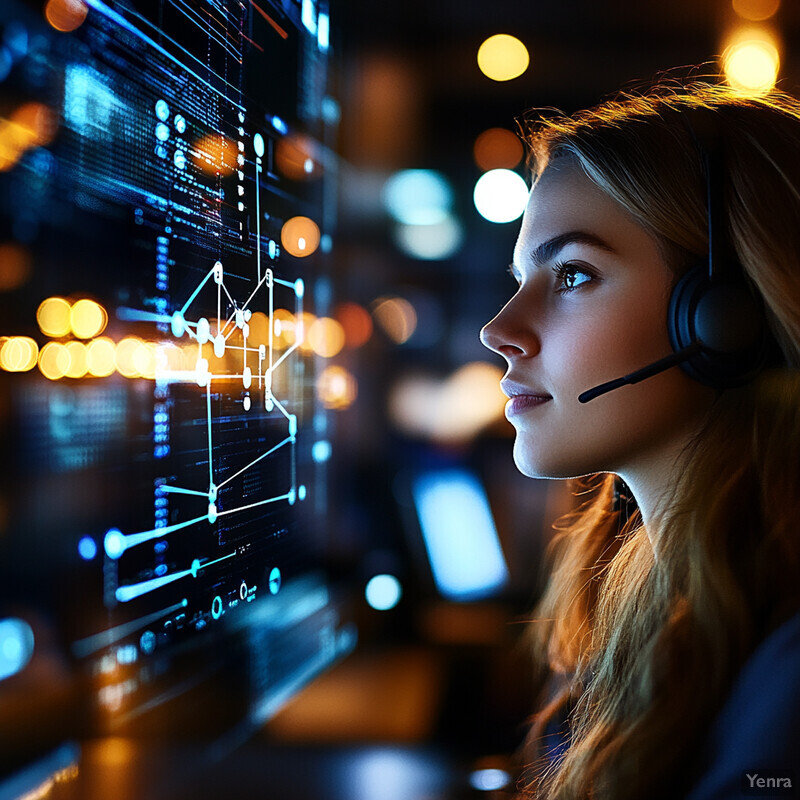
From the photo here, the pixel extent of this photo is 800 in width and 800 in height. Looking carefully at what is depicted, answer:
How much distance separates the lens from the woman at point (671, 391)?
61 centimetres

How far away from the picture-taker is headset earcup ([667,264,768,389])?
0.67 meters

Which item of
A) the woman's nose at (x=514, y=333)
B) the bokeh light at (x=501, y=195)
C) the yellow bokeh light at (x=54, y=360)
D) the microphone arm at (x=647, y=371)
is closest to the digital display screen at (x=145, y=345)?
the yellow bokeh light at (x=54, y=360)

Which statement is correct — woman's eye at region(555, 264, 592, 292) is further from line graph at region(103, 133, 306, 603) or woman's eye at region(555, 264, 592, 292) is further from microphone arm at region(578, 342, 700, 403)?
line graph at region(103, 133, 306, 603)

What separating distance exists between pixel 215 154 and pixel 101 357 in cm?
22

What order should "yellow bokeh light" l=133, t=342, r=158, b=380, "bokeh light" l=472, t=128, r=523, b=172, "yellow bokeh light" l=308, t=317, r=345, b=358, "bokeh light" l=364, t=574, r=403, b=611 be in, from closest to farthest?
"yellow bokeh light" l=133, t=342, r=158, b=380 < "yellow bokeh light" l=308, t=317, r=345, b=358 < "bokeh light" l=364, t=574, r=403, b=611 < "bokeh light" l=472, t=128, r=523, b=172

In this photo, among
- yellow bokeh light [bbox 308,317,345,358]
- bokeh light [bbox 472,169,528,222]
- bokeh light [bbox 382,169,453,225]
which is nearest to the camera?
yellow bokeh light [bbox 308,317,345,358]

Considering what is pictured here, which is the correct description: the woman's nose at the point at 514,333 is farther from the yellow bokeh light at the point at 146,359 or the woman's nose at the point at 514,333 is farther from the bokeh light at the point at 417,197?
the bokeh light at the point at 417,197

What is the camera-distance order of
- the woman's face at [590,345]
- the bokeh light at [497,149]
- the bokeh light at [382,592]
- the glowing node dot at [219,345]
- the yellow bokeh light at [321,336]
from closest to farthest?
the glowing node dot at [219,345]
the woman's face at [590,345]
the yellow bokeh light at [321,336]
the bokeh light at [382,592]
the bokeh light at [497,149]

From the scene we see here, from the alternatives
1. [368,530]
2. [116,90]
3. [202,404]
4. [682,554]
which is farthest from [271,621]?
[368,530]

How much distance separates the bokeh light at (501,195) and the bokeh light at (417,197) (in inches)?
6.1

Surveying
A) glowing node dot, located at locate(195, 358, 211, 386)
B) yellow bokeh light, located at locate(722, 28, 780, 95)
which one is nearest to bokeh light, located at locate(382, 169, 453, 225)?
yellow bokeh light, located at locate(722, 28, 780, 95)

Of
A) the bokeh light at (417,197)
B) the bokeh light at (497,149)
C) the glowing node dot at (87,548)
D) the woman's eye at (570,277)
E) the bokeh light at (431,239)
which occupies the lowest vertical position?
the glowing node dot at (87,548)

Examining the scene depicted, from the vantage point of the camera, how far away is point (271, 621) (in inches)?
30.3

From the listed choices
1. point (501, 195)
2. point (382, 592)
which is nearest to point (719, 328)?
point (382, 592)
